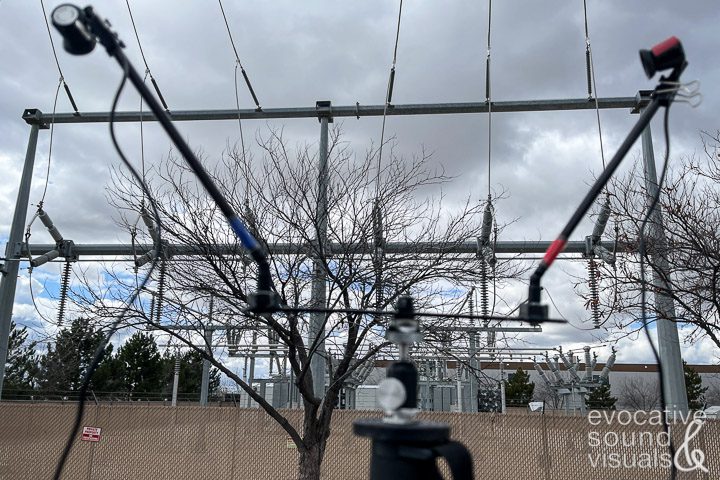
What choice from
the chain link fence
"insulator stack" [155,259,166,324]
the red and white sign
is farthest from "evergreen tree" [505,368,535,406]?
"insulator stack" [155,259,166,324]

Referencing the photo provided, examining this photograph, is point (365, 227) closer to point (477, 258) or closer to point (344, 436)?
point (477, 258)

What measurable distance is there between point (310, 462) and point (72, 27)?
6790mm

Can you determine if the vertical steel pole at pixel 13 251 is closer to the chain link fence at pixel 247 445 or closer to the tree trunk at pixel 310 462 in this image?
the chain link fence at pixel 247 445

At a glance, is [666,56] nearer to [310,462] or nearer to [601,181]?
[601,181]

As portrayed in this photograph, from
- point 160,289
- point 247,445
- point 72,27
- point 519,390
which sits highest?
point 160,289

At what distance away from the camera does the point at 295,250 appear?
803 centimetres

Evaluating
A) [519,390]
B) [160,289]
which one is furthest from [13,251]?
[519,390]

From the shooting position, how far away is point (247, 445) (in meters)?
12.6

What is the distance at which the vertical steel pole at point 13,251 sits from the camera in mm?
9531

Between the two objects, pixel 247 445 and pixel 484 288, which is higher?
pixel 484 288

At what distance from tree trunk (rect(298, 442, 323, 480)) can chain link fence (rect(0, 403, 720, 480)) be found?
404 centimetres

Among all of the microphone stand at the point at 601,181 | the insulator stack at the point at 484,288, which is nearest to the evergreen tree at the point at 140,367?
the insulator stack at the point at 484,288

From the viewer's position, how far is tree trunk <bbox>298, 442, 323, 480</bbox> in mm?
7520

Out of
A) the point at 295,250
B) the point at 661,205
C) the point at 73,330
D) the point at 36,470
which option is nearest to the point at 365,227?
the point at 295,250
